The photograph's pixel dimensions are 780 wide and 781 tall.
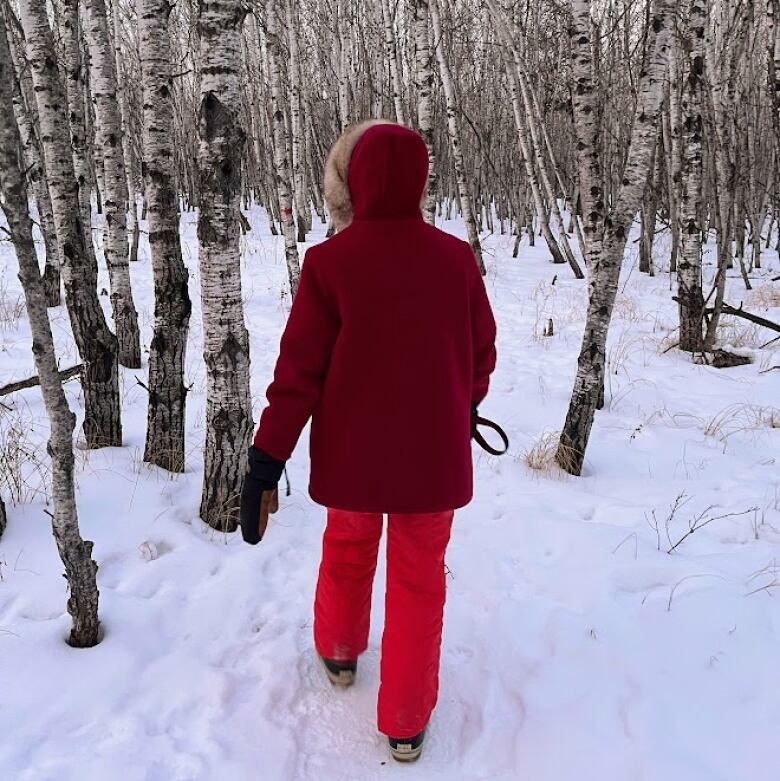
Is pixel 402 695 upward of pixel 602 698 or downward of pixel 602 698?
upward

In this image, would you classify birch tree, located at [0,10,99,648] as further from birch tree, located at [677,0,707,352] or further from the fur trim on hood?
birch tree, located at [677,0,707,352]

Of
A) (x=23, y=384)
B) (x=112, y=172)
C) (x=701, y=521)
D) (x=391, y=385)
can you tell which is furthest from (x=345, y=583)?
(x=112, y=172)

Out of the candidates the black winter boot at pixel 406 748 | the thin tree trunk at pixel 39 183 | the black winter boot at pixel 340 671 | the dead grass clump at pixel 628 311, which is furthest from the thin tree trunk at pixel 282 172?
the black winter boot at pixel 406 748

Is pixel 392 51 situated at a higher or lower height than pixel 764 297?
higher

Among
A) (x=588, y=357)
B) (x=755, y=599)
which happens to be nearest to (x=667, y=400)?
(x=588, y=357)

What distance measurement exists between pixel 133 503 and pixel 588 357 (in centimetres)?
293

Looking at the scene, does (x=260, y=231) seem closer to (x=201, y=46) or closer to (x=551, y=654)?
(x=201, y=46)

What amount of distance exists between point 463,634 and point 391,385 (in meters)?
1.32

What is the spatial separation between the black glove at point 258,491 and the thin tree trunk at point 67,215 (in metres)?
2.38

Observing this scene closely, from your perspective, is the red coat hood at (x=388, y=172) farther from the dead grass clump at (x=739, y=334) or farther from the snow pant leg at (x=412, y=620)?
the dead grass clump at (x=739, y=334)

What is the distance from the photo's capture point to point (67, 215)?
3.45m

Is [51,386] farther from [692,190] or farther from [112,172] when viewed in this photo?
[692,190]

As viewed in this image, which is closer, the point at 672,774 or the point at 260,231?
the point at 672,774

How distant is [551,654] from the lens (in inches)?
90.7
